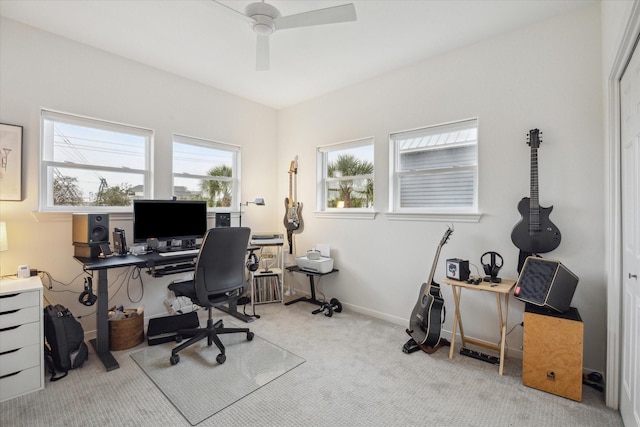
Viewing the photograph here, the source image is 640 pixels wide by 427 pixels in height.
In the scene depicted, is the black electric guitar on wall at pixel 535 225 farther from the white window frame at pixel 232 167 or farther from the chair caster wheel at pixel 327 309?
the white window frame at pixel 232 167

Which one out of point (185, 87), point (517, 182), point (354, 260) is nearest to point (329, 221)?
point (354, 260)

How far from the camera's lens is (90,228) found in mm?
2506

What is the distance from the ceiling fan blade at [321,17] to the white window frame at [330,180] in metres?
1.60

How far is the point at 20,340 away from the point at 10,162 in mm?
1408

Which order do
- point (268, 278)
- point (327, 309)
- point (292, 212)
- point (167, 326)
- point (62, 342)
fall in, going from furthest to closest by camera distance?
point (292, 212) → point (268, 278) → point (327, 309) → point (167, 326) → point (62, 342)

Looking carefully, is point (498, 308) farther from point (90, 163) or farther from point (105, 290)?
point (90, 163)

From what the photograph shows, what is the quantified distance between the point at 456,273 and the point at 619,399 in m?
1.14

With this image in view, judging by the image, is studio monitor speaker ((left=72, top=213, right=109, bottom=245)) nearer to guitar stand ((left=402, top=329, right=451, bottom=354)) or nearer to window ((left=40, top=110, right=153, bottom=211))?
window ((left=40, top=110, right=153, bottom=211))

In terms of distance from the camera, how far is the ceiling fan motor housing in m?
2.00

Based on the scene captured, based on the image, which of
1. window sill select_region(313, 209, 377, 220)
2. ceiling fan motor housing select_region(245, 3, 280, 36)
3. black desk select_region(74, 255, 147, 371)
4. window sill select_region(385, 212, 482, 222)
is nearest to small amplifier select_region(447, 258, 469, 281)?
window sill select_region(385, 212, 482, 222)

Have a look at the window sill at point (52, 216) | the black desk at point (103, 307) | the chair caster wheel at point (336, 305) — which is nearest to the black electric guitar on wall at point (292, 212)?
the chair caster wheel at point (336, 305)

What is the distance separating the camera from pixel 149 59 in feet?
9.84

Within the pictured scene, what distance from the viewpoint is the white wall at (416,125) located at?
2191 mm

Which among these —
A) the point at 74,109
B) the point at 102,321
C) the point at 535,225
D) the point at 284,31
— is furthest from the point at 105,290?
the point at 535,225
